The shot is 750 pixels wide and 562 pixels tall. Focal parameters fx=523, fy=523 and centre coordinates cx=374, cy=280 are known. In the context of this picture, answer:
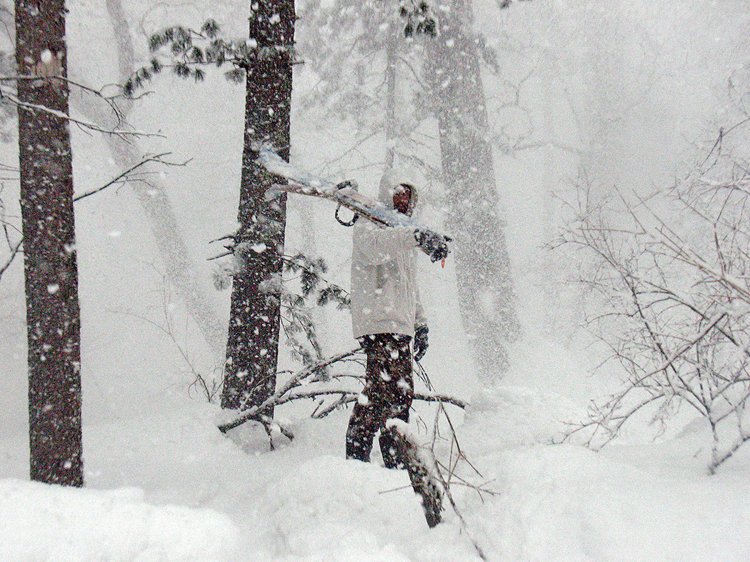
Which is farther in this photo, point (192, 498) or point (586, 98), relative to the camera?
point (586, 98)

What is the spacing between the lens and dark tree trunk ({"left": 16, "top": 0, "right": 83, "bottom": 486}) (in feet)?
9.38

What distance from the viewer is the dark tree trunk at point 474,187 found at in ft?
32.6

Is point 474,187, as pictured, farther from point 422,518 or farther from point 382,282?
point 422,518

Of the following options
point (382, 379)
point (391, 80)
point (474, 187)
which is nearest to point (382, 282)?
point (382, 379)

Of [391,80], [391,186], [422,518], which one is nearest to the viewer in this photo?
[422,518]

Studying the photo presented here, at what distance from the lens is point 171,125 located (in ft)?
67.8

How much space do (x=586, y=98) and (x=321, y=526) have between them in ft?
85.5

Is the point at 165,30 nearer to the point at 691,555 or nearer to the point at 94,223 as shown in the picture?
the point at 691,555

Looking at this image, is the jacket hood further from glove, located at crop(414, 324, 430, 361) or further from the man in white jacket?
glove, located at crop(414, 324, 430, 361)

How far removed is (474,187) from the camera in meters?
10.0

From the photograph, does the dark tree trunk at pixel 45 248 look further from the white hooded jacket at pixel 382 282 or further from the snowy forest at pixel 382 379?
the white hooded jacket at pixel 382 282

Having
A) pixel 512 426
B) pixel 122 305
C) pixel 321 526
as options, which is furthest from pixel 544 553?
pixel 122 305

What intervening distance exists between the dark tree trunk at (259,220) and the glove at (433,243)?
163 centimetres

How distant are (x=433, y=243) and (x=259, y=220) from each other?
1770 mm
